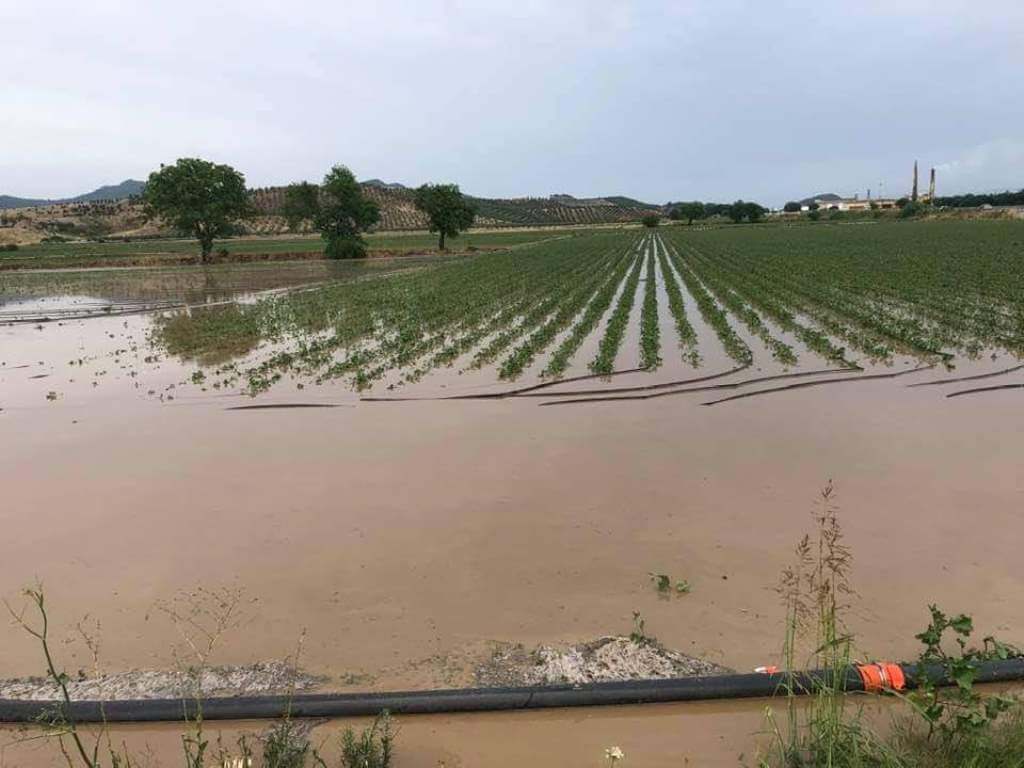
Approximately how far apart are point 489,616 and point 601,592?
92cm

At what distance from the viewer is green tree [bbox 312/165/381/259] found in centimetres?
5628

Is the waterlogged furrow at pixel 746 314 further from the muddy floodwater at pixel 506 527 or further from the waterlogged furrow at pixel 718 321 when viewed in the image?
the muddy floodwater at pixel 506 527

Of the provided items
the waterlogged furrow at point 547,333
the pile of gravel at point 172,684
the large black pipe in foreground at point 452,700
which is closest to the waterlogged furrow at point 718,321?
the waterlogged furrow at point 547,333

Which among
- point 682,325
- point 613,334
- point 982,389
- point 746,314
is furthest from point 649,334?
point 982,389

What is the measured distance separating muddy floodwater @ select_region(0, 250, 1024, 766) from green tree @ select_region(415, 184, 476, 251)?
54089mm

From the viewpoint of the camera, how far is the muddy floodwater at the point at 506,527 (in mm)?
4445

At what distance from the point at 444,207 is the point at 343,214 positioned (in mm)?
10090

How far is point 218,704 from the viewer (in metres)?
3.82

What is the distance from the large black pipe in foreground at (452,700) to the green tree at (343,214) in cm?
5514

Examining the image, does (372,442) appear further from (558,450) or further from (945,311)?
(945,311)

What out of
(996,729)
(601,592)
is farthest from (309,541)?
(996,729)

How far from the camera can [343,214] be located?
57.5 metres

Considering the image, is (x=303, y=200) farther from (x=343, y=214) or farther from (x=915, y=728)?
(x=915, y=728)

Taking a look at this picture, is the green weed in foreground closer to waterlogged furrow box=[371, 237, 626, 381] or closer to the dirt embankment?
waterlogged furrow box=[371, 237, 626, 381]
